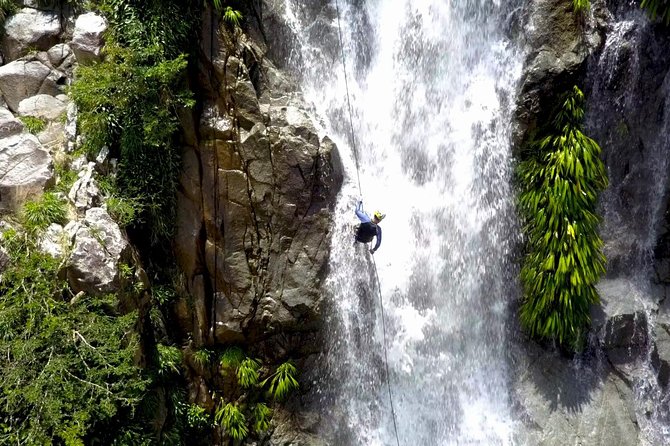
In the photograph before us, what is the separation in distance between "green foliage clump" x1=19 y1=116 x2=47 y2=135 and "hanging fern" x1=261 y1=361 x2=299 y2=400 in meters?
6.43

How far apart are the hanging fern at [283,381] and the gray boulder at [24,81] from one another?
702 cm

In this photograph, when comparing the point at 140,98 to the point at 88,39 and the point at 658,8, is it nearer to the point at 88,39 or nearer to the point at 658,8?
the point at 88,39

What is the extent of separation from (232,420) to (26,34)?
28.3ft

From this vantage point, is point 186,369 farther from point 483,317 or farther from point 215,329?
point 483,317

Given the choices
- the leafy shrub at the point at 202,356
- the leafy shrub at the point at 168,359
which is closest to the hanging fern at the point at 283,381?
the leafy shrub at the point at 202,356

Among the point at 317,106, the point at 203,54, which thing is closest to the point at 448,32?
the point at 317,106

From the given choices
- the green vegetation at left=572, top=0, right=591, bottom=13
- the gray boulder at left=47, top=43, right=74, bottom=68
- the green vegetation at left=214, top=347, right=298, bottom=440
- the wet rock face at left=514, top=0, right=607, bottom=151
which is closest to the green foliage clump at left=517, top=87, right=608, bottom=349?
the wet rock face at left=514, top=0, right=607, bottom=151

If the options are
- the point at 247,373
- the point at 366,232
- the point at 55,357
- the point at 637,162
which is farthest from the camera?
the point at 637,162

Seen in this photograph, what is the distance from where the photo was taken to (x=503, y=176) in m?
10.0

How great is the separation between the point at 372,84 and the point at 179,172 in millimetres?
4608

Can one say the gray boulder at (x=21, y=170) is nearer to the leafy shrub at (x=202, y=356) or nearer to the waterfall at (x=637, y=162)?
the leafy shrub at (x=202, y=356)

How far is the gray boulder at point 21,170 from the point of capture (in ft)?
26.5

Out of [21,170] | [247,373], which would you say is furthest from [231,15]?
[247,373]

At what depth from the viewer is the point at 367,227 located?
898cm
